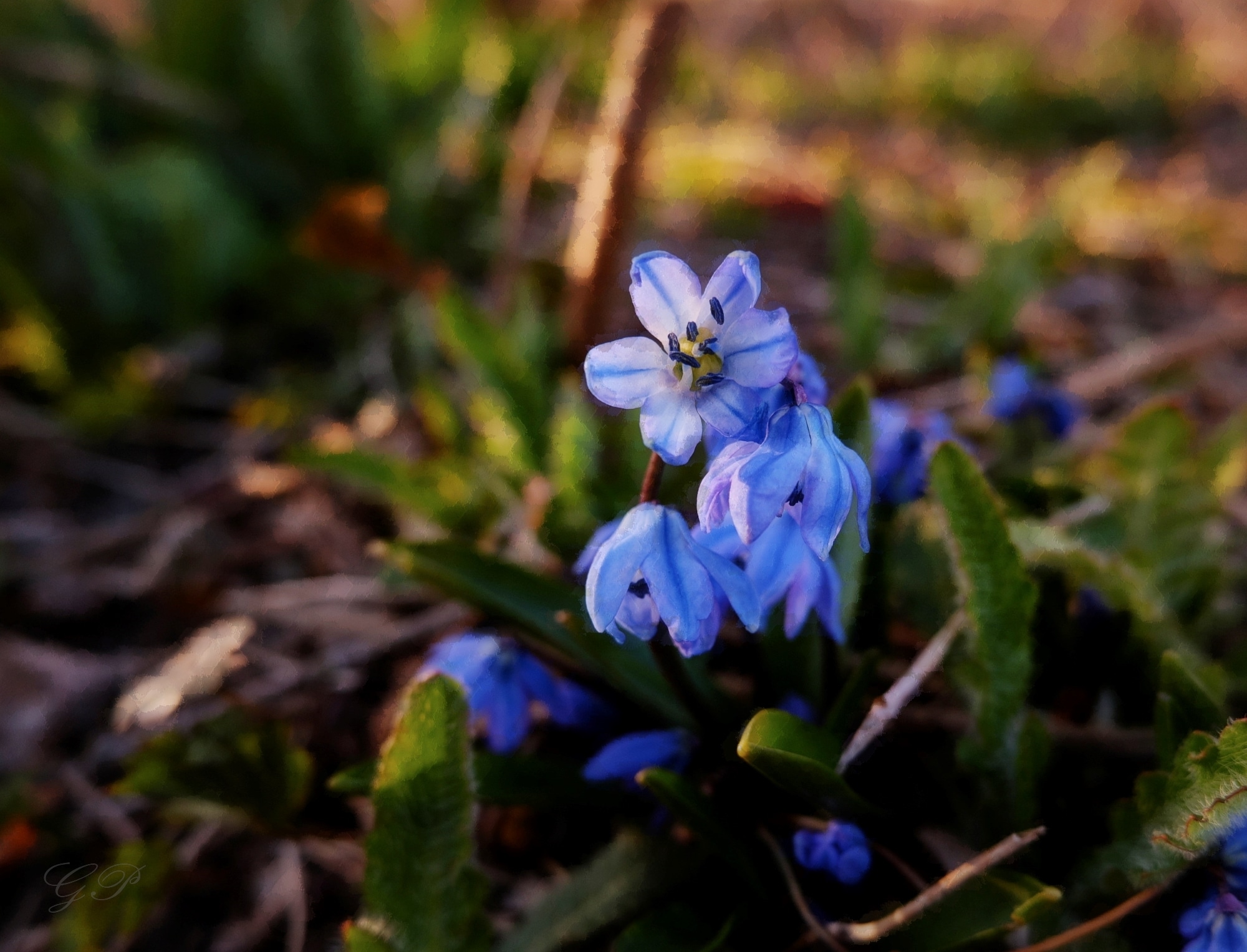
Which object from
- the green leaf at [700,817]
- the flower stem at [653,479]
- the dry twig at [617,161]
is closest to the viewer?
the flower stem at [653,479]

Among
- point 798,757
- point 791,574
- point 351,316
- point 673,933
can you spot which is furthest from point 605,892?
point 351,316

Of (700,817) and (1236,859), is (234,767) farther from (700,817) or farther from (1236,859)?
(1236,859)

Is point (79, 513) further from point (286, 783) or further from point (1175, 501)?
point (1175, 501)

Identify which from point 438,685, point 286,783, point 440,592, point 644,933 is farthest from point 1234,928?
point 286,783

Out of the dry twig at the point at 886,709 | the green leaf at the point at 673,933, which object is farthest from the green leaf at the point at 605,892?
the dry twig at the point at 886,709

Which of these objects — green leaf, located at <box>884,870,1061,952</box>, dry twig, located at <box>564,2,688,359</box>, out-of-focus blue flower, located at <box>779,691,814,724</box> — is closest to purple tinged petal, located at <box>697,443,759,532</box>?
out-of-focus blue flower, located at <box>779,691,814,724</box>

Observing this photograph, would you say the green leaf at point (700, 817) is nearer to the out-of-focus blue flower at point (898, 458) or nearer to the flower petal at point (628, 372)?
the flower petal at point (628, 372)
